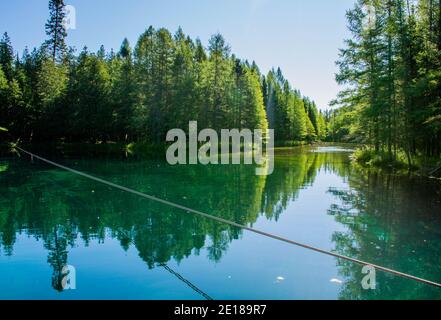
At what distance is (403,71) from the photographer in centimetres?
2283

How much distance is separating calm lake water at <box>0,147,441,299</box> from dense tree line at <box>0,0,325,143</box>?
29.3m

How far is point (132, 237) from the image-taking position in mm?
9867

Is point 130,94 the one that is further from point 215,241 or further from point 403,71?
point 215,241

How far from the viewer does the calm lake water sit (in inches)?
261

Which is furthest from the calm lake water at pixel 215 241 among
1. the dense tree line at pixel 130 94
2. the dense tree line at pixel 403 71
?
the dense tree line at pixel 130 94

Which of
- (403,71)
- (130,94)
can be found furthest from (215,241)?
(130,94)

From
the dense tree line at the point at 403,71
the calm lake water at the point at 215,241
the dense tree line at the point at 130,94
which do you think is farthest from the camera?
the dense tree line at the point at 130,94

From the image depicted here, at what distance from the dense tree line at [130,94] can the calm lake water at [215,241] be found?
96.1 feet

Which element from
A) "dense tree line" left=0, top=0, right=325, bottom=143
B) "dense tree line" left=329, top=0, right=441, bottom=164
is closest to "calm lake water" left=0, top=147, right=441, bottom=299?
"dense tree line" left=329, top=0, right=441, bottom=164

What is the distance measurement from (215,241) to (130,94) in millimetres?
41798

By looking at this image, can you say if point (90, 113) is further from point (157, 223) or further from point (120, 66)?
point (157, 223)

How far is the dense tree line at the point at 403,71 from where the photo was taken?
22609 mm

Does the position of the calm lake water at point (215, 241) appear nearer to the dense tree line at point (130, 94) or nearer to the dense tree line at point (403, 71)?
the dense tree line at point (403, 71)
